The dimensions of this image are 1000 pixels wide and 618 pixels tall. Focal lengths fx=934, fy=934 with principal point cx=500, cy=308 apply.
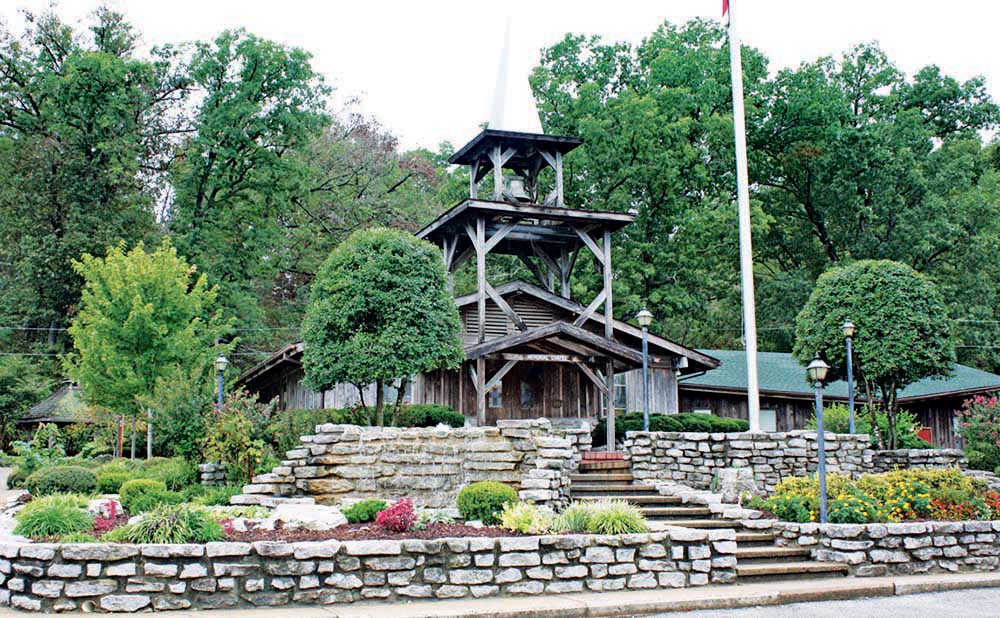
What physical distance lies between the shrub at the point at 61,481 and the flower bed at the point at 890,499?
1097 centimetres

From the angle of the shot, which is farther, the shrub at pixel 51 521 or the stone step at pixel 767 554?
the stone step at pixel 767 554

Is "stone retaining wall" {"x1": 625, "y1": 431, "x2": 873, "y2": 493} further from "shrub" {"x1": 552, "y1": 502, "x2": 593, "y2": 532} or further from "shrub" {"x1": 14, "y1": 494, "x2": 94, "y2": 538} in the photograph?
"shrub" {"x1": 14, "y1": 494, "x2": 94, "y2": 538}

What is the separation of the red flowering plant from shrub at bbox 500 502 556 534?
1259cm

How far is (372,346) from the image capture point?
16.1 m

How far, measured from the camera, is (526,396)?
22703mm

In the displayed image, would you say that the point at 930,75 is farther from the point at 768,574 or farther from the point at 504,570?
the point at 504,570

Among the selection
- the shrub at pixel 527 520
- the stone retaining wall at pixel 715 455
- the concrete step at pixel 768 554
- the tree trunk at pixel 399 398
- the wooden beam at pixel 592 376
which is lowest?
the concrete step at pixel 768 554

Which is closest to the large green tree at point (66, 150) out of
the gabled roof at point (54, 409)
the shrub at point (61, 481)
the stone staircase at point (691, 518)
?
the gabled roof at point (54, 409)

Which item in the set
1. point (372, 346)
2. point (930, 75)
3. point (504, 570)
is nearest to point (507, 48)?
point (372, 346)

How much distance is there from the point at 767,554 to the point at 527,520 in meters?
3.26

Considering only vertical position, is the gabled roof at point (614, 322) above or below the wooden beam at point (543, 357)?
above

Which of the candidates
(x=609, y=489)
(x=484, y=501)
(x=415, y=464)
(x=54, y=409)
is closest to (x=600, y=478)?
Result: (x=609, y=489)

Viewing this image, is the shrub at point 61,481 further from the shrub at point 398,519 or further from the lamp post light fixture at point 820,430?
the lamp post light fixture at point 820,430

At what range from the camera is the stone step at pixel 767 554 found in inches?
456
